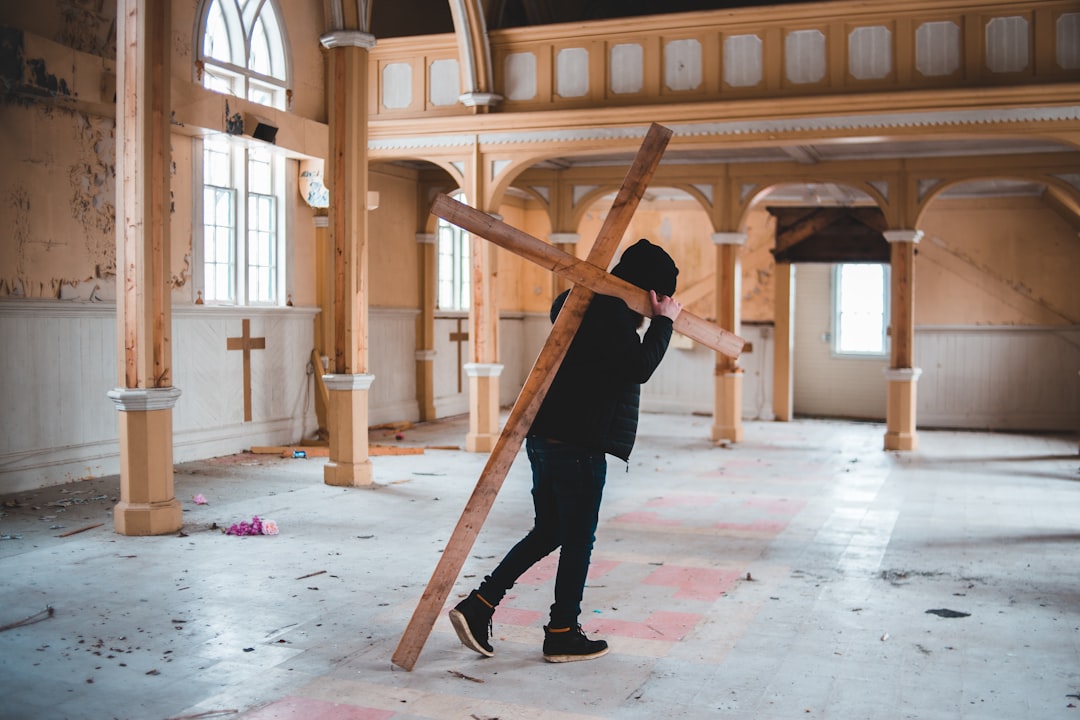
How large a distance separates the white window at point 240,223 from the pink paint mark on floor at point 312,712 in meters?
7.92

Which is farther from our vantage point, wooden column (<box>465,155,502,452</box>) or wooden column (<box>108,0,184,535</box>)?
wooden column (<box>465,155,502,452</box>)

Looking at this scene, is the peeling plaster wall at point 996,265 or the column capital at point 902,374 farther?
the peeling plaster wall at point 996,265

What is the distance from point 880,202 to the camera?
13.6m

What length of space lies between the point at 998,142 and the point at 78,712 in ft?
38.9

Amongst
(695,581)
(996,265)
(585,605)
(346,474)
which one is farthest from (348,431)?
(996,265)

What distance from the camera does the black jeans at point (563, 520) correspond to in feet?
14.6

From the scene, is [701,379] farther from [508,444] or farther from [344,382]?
[508,444]

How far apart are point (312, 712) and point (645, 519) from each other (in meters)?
4.72

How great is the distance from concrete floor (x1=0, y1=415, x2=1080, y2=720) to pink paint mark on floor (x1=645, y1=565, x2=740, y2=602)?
28mm

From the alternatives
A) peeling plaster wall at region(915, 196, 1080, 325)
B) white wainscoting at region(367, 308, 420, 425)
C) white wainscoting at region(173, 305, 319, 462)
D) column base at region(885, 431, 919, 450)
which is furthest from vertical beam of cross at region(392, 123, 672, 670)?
peeling plaster wall at region(915, 196, 1080, 325)

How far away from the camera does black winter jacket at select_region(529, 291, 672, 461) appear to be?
437 centimetres

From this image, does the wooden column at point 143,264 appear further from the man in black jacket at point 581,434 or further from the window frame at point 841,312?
the window frame at point 841,312

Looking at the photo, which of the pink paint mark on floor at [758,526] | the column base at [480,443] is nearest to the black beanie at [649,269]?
the pink paint mark on floor at [758,526]

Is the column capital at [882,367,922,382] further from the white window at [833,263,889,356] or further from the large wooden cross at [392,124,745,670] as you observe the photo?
the large wooden cross at [392,124,745,670]
